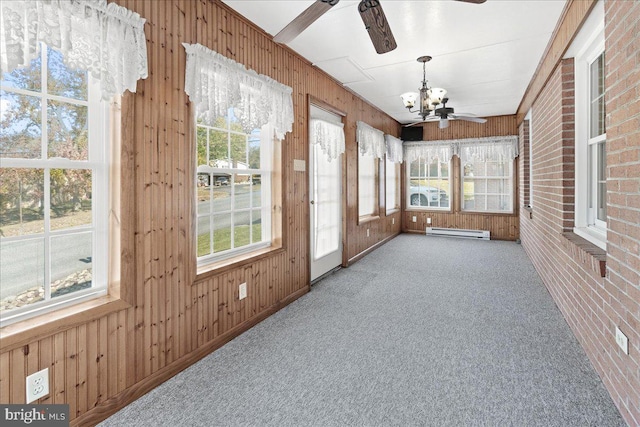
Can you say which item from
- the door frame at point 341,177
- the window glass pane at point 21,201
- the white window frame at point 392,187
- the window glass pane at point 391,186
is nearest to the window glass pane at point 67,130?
the window glass pane at point 21,201

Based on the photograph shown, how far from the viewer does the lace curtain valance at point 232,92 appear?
2291 millimetres

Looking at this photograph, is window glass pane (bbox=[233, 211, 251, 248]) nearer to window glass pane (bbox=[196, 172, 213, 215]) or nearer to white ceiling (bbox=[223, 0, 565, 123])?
window glass pane (bbox=[196, 172, 213, 215])

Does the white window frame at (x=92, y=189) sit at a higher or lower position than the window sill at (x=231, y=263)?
higher

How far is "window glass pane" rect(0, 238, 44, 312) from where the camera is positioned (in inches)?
61.1

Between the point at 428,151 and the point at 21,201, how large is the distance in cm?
738

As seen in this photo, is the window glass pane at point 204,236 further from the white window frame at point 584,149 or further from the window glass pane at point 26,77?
the white window frame at point 584,149

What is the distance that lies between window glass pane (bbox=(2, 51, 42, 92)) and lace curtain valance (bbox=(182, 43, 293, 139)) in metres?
0.79

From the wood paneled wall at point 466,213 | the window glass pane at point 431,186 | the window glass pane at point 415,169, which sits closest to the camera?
the wood paneled wall at point 466,213

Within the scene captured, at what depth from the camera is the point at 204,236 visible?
264 centimetres

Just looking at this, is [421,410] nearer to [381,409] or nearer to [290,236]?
[381,409]

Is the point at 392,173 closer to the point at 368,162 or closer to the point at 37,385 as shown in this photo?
the point at 368,162

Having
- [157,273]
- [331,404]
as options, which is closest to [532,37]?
[331,404]

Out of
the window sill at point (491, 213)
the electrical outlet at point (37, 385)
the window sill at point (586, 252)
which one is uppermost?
the window sill at point (491, 213)

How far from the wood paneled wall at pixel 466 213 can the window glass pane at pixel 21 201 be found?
7.31 meters
